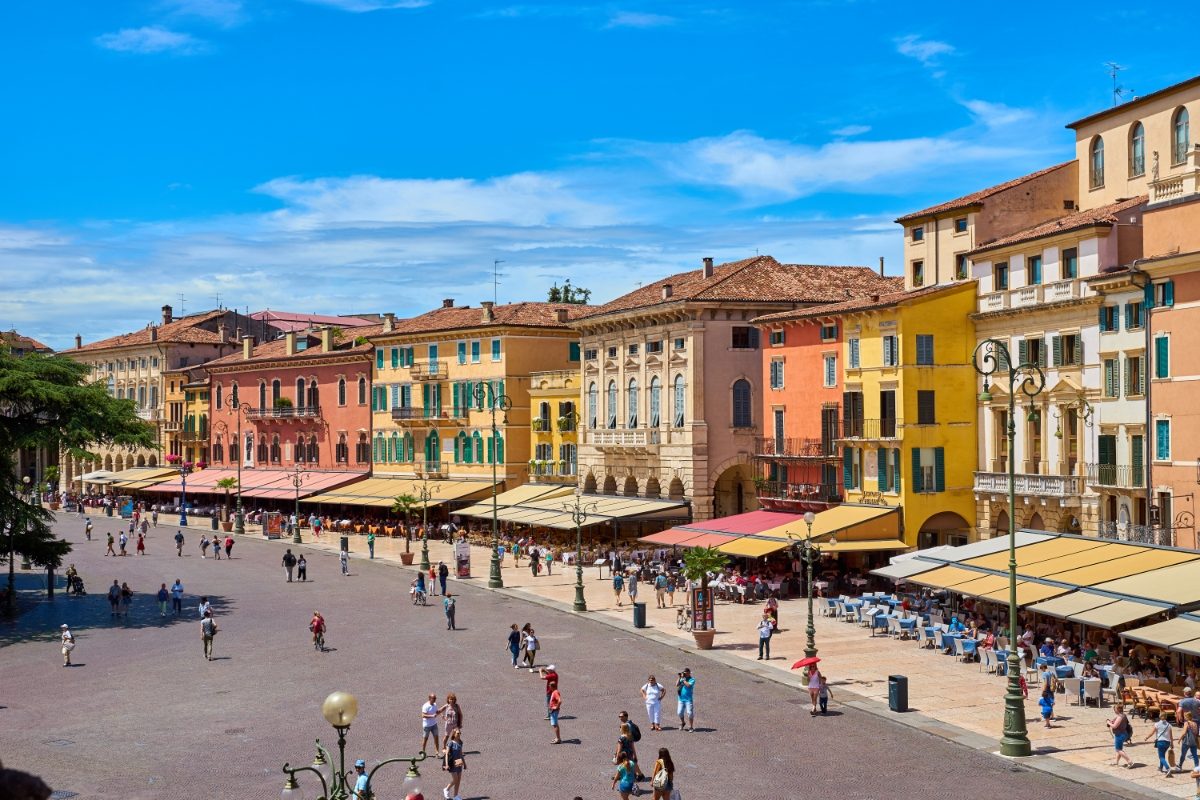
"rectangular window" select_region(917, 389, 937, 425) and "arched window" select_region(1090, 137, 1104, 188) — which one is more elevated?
"arched window" select_region(1090, 137, 1104, 188)

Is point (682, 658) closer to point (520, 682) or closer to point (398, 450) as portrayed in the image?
point (520, 682)

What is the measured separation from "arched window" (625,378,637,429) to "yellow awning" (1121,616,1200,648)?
1489 inches

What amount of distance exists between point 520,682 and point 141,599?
2300cm

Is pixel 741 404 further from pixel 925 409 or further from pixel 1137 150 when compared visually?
pixel 1137 150

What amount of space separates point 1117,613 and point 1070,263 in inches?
689

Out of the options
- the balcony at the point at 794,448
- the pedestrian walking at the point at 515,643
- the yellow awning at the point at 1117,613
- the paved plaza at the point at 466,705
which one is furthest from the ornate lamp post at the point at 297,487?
the yellow awning at the point at 1117,613

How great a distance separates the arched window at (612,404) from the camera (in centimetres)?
6568

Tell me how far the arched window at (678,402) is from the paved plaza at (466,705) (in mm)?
14616

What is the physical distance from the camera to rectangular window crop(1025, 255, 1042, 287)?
44.9 meters

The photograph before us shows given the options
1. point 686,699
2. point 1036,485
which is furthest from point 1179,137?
point 686,699

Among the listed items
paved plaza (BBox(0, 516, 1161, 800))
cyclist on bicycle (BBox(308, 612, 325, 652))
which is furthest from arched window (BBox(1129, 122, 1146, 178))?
cyclist on bicycle (BBox(308, 612, 325, 652))

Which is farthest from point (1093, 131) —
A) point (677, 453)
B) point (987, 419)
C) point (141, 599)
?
point (141, 599)

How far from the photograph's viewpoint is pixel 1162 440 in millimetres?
37719

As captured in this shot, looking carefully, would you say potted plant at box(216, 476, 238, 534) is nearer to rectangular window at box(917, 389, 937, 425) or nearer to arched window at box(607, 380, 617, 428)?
arched window at box(607, 380, 617, 428)
